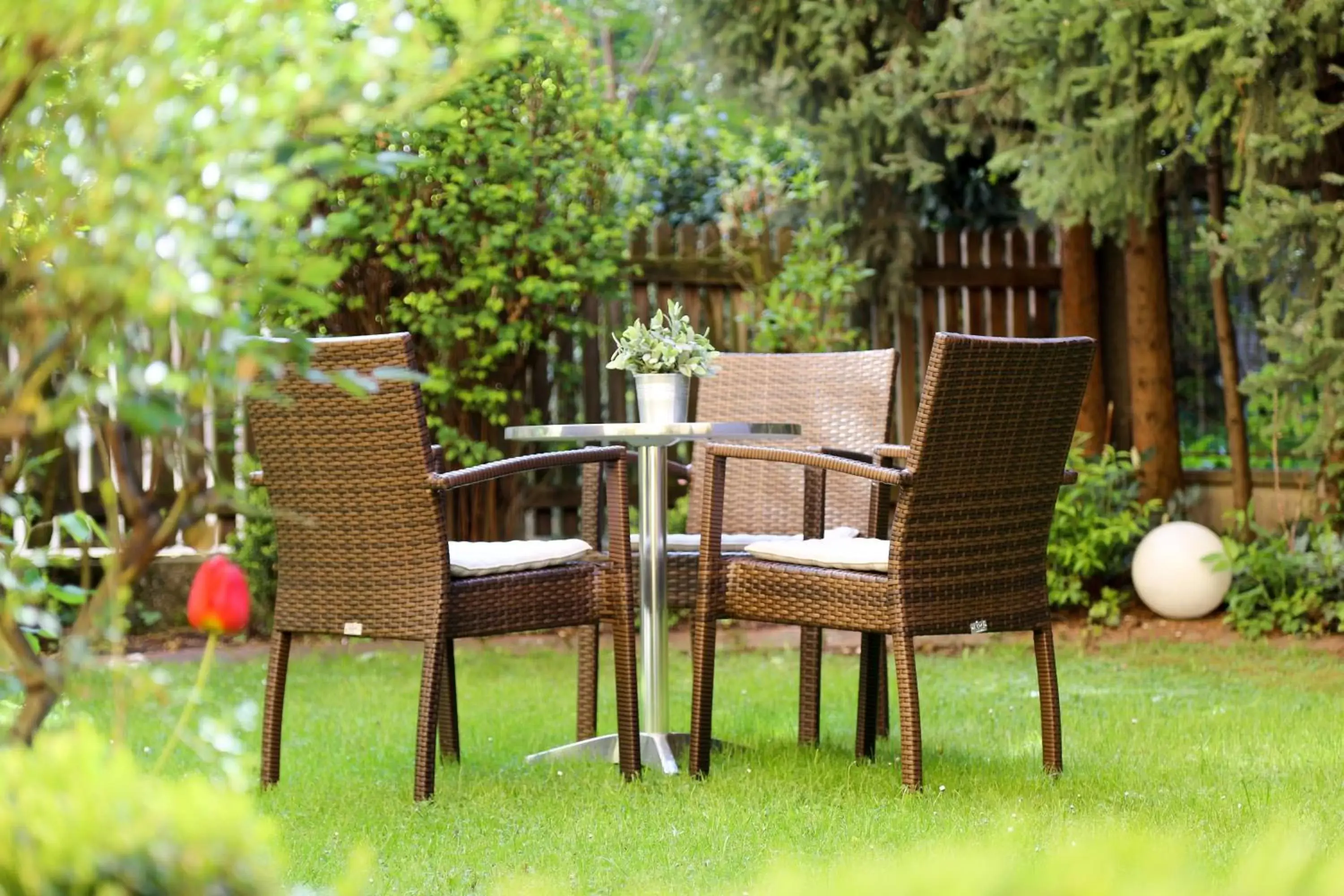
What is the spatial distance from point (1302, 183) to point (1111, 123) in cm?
140

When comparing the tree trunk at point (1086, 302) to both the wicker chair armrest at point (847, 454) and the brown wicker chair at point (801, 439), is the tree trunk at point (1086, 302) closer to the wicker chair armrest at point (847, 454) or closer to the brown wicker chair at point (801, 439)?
the brown wicker chair at point (801, 439)

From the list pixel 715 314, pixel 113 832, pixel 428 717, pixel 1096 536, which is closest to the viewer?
pixel 113 832

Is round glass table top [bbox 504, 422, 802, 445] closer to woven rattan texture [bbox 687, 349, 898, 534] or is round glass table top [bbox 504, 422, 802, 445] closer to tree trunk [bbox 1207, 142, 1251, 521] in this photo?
woven rattan texture [bbox 687, 349, 898, 534]

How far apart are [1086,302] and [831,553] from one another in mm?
4175

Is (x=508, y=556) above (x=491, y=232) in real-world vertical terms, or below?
below

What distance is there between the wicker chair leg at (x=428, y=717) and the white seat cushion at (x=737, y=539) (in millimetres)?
808

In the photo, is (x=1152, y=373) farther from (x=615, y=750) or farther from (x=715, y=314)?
(x=615, y=750)

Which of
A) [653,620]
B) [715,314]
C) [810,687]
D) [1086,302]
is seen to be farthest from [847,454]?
[1086,302]

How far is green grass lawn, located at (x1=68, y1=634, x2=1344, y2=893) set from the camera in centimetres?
284

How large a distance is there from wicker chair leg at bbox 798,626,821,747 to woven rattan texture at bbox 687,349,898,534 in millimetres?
376

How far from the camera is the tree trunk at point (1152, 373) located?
22.5 ft

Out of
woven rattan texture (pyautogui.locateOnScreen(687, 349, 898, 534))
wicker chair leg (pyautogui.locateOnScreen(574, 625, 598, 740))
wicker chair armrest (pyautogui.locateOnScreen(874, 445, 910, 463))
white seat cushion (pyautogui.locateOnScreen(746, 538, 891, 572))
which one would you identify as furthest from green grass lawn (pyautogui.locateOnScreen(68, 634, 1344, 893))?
wicker chair armrest (pyautogui.locateOnScreen(874, 445, 910, 463))

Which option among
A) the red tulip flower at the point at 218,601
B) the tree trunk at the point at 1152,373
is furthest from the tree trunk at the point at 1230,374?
the red tulip flower at the point at 218,601

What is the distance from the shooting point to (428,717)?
323 cm
